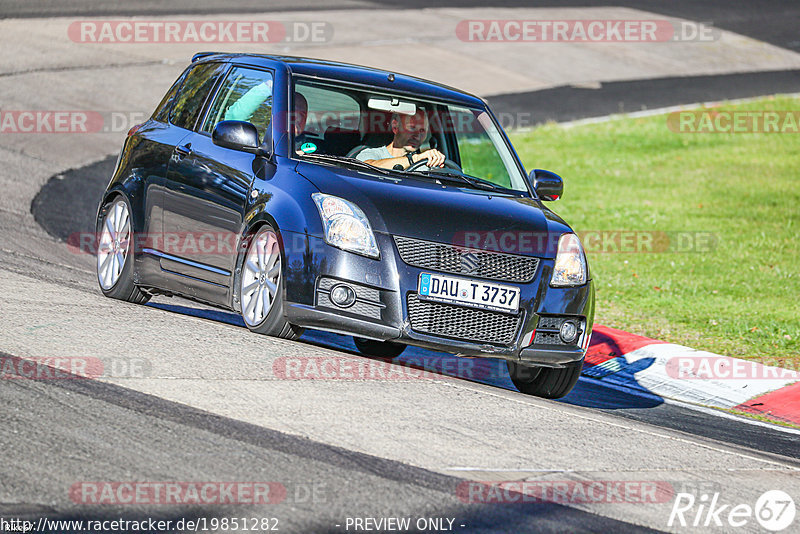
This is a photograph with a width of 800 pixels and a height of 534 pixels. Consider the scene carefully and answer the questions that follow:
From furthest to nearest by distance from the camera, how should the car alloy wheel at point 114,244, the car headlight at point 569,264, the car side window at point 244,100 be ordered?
the car alloy wheel at point 114,244 < the car side window at point 244,100 < the car headlight at point 569,264

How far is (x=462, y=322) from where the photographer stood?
7449 millimetres

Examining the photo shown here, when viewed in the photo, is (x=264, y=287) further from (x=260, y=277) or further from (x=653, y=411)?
(x=653, y=411)

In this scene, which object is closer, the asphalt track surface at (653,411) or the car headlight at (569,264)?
the car headlight at (569,264)

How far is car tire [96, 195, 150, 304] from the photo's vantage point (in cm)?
915

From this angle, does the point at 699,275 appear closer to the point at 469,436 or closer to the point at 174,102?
the point at 174,102

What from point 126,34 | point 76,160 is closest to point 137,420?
point 76,160

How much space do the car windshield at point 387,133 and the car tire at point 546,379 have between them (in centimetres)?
126

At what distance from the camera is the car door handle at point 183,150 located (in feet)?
28.8

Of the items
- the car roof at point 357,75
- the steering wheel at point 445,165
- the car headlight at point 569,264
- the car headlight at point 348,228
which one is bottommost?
the car headlight at point 569,264

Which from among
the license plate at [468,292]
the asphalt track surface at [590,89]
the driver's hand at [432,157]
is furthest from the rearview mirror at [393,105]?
the asphalt track surface at [590,89]

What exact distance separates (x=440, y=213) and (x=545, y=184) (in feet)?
5.07

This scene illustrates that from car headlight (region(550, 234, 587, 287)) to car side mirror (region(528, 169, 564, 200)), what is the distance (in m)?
0.93

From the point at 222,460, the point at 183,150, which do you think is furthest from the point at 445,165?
the point at 222,460

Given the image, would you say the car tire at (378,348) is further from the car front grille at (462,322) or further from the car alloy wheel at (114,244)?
the car front grille at (462,322)
